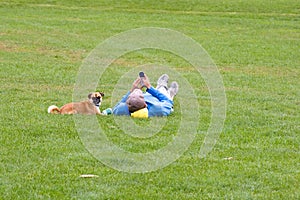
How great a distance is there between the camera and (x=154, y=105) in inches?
390

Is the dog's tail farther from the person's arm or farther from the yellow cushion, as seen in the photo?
the person's arm

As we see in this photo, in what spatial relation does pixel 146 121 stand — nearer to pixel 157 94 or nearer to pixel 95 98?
pixel 95 98

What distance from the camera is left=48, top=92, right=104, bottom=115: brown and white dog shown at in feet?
31.5

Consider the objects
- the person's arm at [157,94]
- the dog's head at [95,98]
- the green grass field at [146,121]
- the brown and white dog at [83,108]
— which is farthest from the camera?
the person's arm at [157,94]

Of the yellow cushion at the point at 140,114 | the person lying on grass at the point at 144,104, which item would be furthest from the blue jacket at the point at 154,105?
the yellow cushion at the point at 140,114

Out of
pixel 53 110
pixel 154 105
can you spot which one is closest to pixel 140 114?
pixel 154 105

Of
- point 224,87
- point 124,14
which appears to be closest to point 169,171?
point 224,87

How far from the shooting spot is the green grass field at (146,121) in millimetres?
6633

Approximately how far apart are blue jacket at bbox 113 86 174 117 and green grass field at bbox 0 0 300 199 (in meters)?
0.22

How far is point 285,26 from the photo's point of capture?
2669 centimetres

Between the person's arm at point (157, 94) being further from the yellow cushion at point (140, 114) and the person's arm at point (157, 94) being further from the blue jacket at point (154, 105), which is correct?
the yellow cushion at point (140, 114)

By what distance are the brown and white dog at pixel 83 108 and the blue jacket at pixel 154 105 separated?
0.29m

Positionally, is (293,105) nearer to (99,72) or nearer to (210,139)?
(210,139)

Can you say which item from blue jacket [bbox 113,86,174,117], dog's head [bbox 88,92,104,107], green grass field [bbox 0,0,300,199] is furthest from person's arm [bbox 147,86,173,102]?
dog's head [bbox 88,92,104,107]
